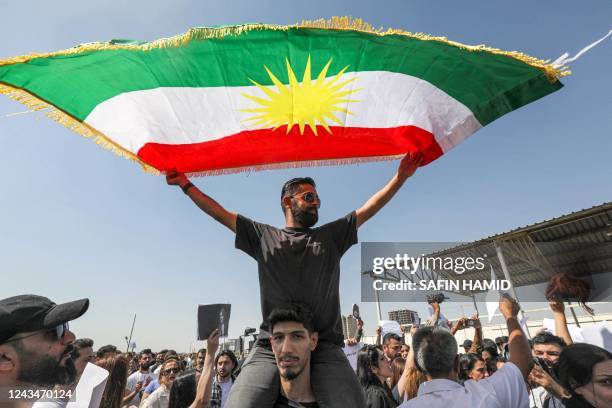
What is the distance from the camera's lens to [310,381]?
2.17m

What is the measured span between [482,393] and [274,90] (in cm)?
275

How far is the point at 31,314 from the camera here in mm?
1564

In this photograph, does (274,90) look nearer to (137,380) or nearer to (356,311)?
(356,311)

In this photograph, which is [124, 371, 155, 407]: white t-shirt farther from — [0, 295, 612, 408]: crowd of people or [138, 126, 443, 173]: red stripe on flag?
[138, 126, 443, 173]: red stripe on flag

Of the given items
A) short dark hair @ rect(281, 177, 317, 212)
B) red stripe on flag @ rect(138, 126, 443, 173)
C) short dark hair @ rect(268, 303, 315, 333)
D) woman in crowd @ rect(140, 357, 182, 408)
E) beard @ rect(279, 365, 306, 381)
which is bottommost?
woman in crowd @ rect(140, 357, 182, 408)

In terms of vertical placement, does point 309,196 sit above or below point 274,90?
below

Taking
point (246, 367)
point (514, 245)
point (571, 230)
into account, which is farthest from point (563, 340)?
point (514, 245)

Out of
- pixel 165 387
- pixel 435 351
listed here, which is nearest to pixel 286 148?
pixel 435 351

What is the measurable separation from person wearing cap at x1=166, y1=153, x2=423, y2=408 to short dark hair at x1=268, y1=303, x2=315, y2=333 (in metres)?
0.05

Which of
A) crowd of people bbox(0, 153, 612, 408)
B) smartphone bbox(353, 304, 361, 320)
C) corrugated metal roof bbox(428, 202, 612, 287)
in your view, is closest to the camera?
crowd of people bbox(0, 153, 612, 408)

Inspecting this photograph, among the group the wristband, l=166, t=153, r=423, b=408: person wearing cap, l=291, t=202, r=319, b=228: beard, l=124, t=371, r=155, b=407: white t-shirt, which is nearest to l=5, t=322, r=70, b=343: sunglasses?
l=166, t=153, r=423, b=408: person wearing cap

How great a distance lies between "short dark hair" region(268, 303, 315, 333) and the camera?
7.27ft

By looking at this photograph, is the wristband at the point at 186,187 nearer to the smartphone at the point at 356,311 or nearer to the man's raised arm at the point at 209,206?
the man's raised arm at the point at 209,206

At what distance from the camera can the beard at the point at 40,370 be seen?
144 cm
